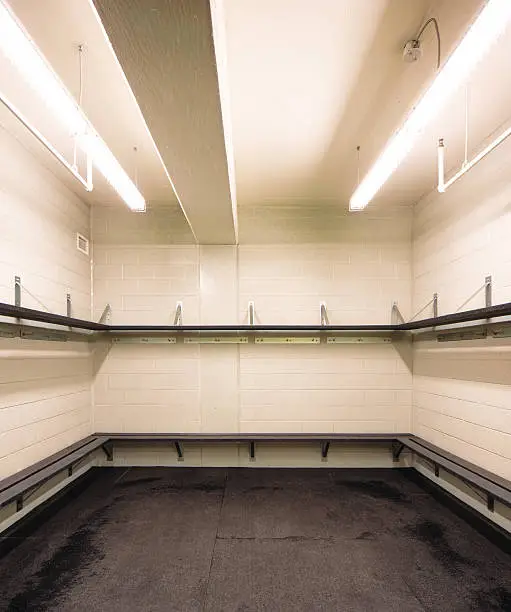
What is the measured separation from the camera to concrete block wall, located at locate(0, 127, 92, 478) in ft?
8.32

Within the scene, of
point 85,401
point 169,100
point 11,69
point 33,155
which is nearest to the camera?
point 169,100

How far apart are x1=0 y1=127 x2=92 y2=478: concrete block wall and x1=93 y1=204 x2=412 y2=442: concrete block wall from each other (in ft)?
1.15

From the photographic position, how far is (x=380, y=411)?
3793 mm

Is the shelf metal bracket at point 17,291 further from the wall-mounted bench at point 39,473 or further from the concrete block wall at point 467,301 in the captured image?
the concrete block wall at point 467,301

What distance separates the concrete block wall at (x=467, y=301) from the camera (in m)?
2.49

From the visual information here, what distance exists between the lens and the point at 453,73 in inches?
59.5

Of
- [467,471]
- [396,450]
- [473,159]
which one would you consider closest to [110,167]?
[473,159]

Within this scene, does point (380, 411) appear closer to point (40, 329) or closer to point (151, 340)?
point (151, 340)

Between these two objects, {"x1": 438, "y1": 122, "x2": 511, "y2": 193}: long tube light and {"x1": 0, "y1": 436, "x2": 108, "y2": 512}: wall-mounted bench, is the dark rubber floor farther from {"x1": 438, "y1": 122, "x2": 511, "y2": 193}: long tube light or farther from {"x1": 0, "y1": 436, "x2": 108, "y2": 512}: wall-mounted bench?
{"x1": 438, "y1": 122, "x2": 511, "y2": 193}: long tube light

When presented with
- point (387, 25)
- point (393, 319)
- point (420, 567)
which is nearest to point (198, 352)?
point (393, 319)

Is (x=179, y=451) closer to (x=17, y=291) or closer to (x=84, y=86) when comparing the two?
(x=17, y=291)

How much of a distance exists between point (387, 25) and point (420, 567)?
302cm

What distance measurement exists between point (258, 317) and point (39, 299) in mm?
2130

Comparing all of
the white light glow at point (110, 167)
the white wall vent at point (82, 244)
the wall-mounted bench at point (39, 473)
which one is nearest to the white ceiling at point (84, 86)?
the white light glow at point (110, 167)
